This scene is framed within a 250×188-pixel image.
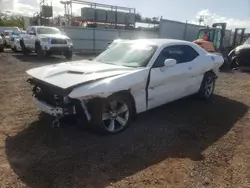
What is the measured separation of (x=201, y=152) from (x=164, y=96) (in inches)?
57.4

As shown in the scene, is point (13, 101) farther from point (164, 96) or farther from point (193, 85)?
point (193, 85)

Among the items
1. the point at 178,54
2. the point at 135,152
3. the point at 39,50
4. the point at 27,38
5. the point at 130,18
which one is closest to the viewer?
the point at 135,152

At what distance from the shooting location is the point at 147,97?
4.54m

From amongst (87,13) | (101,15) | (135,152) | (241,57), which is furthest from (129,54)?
(101,15)

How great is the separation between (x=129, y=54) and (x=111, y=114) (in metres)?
1.46

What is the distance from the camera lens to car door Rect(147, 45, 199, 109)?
4645mm

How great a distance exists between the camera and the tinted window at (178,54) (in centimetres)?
487

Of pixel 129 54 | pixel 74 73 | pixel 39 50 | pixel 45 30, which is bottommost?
pixel 39 50

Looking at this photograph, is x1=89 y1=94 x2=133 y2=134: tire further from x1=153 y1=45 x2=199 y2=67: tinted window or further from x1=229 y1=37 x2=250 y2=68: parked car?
x1=229 y1=37 x2=250 y2=68: parked car

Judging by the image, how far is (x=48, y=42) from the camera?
14555 mm

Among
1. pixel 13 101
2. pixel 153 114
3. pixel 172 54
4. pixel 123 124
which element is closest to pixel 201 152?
pixel 123 124

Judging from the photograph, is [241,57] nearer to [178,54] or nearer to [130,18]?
[178,54]

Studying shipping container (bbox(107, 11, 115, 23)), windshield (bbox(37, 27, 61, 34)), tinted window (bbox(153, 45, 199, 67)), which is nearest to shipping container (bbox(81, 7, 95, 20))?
shipping container (bbox(107, 11, 115, 23))

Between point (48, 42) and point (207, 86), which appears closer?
point (207, 86)
